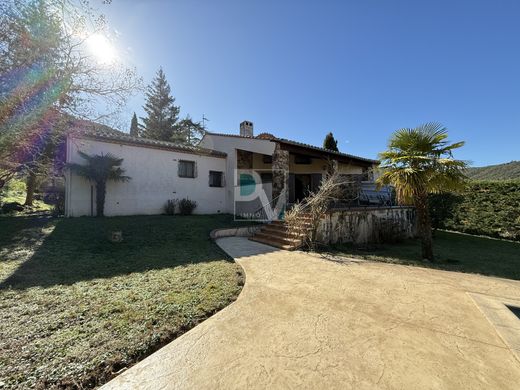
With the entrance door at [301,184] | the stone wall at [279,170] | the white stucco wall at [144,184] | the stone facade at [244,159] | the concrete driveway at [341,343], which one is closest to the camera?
the concrete driveway at [341,343]

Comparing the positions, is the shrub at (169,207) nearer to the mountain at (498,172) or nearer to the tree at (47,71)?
the tree at (47,71)

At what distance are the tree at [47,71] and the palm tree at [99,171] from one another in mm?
2156

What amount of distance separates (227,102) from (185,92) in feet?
9.06

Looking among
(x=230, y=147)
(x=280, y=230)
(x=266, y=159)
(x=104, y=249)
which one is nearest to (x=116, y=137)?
(x=230, y=147)

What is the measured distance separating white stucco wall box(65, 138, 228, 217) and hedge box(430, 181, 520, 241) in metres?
13.0

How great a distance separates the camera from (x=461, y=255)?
8.13m

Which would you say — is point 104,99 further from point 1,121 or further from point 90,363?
point 90,363

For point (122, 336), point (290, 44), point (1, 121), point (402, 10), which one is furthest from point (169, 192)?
point (402, 10)

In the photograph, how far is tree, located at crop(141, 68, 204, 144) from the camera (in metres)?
32.8

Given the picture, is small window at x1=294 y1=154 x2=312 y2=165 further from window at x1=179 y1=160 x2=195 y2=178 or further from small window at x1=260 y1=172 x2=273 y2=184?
window at x1=179 y1=160 x2=195 y2=178

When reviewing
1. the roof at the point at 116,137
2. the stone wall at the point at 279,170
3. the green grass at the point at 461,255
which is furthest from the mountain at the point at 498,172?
the roof at the point at 116,137

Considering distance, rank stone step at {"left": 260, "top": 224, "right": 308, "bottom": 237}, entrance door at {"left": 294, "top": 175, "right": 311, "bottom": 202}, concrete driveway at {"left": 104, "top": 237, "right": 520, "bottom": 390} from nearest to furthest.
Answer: concrete driveway at {"left": 104, "top": 237, "right": 520, "bottom": 390} < stone step at {"left": 260, "top": 224, "right": 308, "bottom": 237} < entrance door at {"left": 294, "top": 175, "right": 311, "bottom": 202}

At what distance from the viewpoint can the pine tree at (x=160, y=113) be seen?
3272 cm

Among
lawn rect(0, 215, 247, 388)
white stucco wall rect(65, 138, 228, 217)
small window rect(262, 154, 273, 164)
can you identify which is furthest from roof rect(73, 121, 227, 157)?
lawn rect(0, 215, 247, 388)
